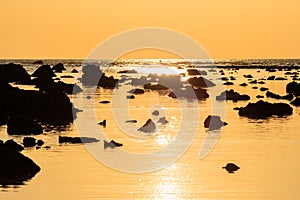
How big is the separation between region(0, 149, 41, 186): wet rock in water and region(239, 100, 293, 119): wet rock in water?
835 inches

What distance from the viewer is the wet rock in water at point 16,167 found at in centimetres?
2332

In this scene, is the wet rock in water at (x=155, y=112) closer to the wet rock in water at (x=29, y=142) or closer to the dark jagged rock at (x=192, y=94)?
the dark jagged rock at (x=192, y=94)

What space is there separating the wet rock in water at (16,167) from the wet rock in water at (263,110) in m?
21.2

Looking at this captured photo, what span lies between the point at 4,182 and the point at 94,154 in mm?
5853

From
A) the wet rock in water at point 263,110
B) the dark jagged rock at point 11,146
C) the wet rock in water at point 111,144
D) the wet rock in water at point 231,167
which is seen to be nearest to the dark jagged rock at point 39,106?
the wet rock in water at point 111,144

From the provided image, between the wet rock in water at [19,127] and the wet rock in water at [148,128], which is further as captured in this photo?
the wet rock in water at [148,128]

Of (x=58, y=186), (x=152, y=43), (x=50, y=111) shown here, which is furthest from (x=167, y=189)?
(x=152, y=43)

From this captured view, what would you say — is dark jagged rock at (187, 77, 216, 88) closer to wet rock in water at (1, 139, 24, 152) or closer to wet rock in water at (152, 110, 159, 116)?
wet rock in water at (152, 110, 159, 116)

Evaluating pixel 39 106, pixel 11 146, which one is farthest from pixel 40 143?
pixel 39 106

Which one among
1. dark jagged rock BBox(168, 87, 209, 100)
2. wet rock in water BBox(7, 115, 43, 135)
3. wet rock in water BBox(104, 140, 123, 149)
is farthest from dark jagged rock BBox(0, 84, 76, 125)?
dark jagged rock BBox(168, 87, 209, 100)

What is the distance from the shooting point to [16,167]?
77.9 feet

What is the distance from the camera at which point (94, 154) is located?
27.7 meters

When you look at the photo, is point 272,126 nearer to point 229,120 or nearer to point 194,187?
point 229,120

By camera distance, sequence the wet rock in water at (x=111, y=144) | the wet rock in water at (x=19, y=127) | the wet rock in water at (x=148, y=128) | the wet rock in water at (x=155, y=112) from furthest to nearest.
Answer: the wet rock in water at (x=155, y=112) < the wet rock in water at (x=148, y=128) < the wet rock in water at (x=19, y=127) < the wet rock in water at (x=111, y=144)
